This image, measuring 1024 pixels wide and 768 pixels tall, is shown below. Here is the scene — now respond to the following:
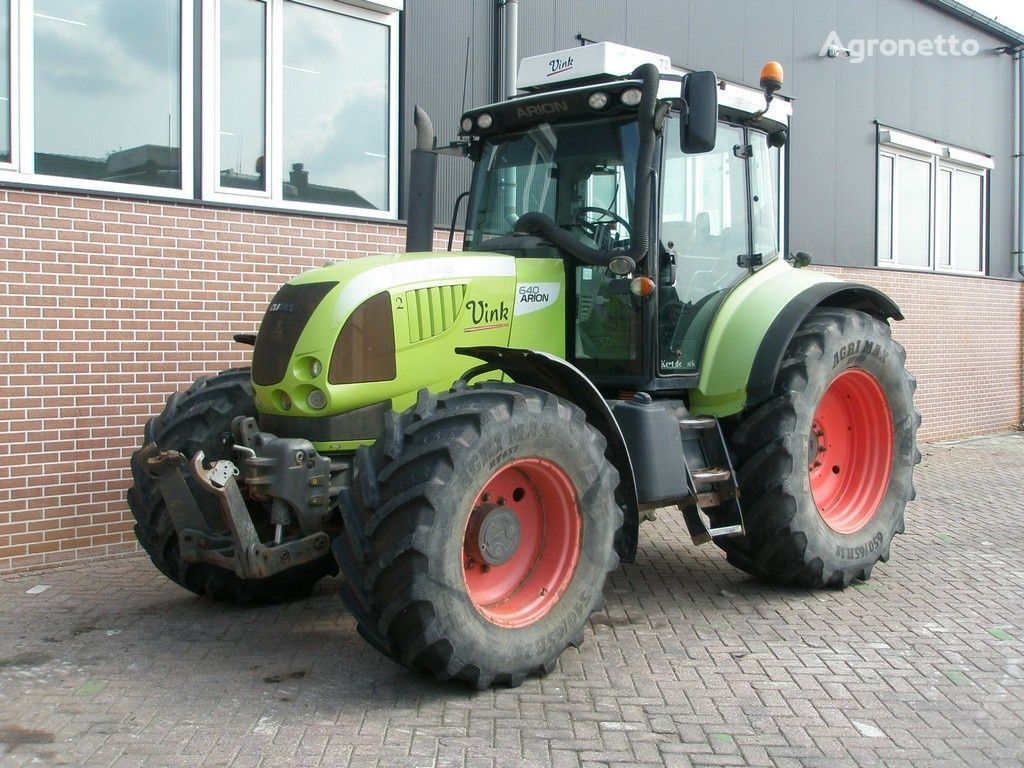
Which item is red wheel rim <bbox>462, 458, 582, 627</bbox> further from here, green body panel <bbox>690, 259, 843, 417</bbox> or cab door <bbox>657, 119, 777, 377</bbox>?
green body panel <bbox>690, 259, 843, 417</bbox>

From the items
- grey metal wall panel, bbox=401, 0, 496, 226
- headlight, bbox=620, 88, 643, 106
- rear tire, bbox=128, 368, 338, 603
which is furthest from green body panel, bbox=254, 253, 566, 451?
grey metal wall panel, bbox=401, 0, 496, 226

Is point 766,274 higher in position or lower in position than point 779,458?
higher

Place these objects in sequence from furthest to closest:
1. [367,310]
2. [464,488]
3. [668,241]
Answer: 1. [668,241]
2. [367,310]
3. [464,488]

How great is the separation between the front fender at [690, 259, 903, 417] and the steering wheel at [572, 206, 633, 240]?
2.67 ft

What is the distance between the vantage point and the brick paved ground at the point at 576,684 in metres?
3.69

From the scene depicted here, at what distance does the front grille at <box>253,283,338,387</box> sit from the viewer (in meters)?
4.53

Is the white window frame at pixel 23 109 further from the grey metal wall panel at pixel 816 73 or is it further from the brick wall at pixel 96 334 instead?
the grey metal wall panel at pixel 816 73

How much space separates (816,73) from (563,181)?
7.90 meters

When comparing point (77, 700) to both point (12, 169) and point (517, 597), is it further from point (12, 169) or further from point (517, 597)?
point (12, 169)

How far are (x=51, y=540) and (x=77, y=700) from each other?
8.40 feet

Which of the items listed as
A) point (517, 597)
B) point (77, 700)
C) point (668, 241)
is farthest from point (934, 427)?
point (77, 700)

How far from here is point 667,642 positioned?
4.93 meters

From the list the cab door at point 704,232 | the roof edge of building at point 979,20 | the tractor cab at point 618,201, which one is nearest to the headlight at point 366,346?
the tractor cab at point 618,201

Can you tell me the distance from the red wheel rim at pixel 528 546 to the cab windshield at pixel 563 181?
1.41 meters
